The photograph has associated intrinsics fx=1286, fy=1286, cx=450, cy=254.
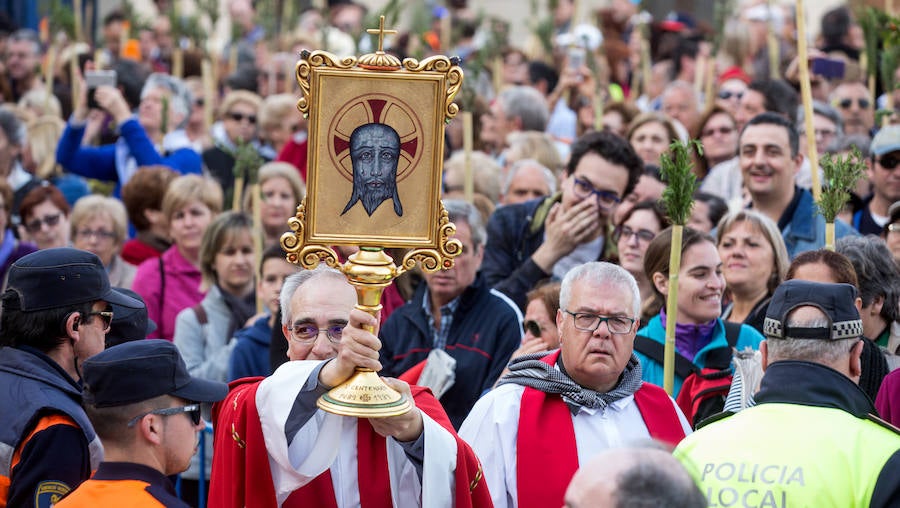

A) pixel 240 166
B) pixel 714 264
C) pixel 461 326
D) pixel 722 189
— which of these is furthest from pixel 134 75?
pixel 714 264

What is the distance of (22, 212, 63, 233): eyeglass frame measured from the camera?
28.4 ft

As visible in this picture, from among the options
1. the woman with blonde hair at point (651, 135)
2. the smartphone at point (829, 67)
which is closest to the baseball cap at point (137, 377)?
the woman with blonde hair at point (651, 135)

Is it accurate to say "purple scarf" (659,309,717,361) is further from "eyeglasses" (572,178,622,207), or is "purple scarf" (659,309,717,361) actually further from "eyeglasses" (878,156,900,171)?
"eyeglasses" (878,156,900,171)

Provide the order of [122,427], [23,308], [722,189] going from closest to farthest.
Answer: [122,427] → [23,308] → [722,189]

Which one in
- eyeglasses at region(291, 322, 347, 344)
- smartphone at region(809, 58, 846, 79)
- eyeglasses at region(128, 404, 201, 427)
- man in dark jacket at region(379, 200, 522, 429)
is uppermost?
smartphone at region(809, 58, 846, 79)

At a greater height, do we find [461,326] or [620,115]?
[620,115]

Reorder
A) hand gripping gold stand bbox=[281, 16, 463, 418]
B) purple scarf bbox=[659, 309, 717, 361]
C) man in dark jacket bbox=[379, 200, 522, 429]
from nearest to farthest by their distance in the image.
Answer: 1. hand gripping gold stand bbox=[281, 16, 463, 418]
2. purple scarf bbox=[659, 309, 717, 361]
3. man in dark jacket bbox=[379, 200, 522, 429]

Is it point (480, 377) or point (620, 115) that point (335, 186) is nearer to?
point (480, 377)

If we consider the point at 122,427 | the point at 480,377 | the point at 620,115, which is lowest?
the point at 480,377

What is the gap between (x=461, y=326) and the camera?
21.2ft

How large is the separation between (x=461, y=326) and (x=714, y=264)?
1.29 m

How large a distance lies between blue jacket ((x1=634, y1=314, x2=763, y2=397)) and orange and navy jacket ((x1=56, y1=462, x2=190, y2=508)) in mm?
2721

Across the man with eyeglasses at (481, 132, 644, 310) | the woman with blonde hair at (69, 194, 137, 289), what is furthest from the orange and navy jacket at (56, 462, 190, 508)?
the woman with blonde hair at (69, 194, 137, 289)

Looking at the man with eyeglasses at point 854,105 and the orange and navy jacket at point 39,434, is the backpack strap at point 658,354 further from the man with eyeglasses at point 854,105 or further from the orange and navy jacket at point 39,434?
the man with eyeglasses at point 854,105
